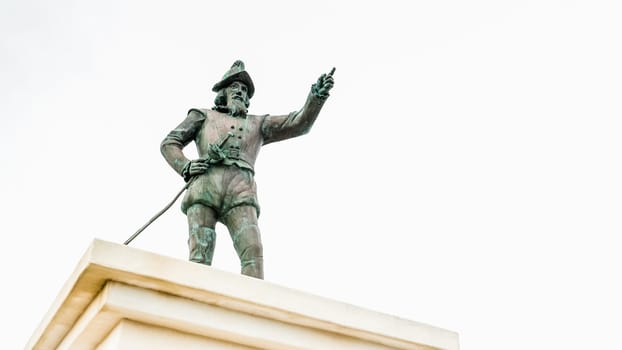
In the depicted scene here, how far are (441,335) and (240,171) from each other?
167cm

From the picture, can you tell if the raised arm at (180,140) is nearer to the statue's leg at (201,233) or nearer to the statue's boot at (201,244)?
the statue's leg at (201,233)

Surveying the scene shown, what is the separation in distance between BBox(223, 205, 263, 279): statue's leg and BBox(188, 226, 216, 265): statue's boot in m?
0.14

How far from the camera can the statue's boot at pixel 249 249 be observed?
3889mm

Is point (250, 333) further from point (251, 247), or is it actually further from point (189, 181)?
point (189, 181)

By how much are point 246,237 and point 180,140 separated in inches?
33.8

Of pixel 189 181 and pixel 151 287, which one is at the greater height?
pixel 189 181

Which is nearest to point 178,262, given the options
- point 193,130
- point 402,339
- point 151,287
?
point 151,287

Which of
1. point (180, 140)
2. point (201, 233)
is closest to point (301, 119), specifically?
point (180, 140)

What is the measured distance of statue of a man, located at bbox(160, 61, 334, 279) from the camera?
3984 millimetres

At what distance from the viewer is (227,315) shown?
2768 millimetres

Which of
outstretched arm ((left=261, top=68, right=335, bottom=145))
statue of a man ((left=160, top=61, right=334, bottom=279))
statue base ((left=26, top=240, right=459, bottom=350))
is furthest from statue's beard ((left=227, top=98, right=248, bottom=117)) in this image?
statue base ((left=26, top=240, right=459, bottom=350))

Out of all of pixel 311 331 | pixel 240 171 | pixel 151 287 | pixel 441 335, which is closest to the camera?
pixel 151 287

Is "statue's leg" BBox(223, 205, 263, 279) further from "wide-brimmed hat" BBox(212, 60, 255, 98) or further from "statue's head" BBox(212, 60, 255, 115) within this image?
"wide-brimmed hat" BBox(212, 60, 255, 98)

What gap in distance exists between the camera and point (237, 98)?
471cm
